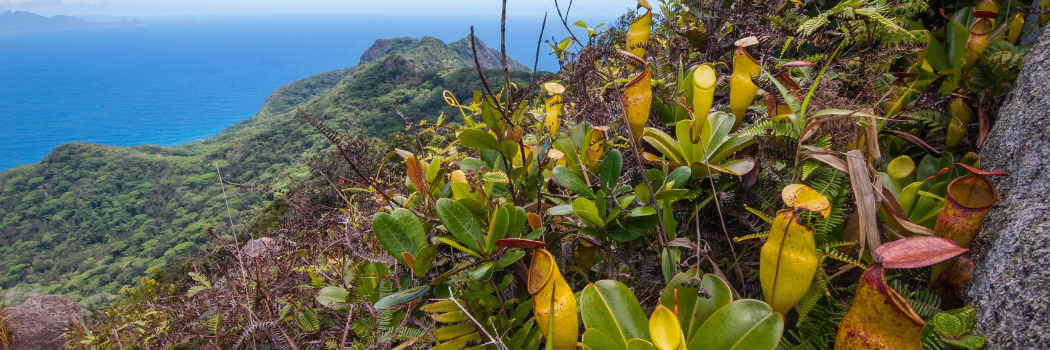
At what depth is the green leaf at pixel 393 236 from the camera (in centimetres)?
77

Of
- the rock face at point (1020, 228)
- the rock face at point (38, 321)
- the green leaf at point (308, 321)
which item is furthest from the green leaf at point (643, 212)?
the rock face at point (38, 321)

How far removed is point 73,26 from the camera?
192875 mm

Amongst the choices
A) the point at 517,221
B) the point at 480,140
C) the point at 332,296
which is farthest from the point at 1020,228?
the point at 332,296

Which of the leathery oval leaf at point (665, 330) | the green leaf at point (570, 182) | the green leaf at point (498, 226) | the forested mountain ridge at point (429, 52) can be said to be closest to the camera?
the leathery oval leaf at point (665, 330)

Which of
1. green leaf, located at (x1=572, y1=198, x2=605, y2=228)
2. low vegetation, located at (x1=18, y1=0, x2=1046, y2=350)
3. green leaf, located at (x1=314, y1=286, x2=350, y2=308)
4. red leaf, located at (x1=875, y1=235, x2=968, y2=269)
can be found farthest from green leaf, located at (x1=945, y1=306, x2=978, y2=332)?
green leaf, located at (x1=314, y1=286, x2=350, y2=308)

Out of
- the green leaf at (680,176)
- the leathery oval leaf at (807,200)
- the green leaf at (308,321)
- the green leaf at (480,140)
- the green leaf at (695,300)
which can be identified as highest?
the green leaf at (480,140)

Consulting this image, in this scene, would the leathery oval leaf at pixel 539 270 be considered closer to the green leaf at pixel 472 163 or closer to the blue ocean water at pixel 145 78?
the green leaf at pixel 472 163

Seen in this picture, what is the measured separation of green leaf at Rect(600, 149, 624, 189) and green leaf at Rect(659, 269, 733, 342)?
0.24 metres

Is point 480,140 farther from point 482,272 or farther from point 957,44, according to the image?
point 957,44

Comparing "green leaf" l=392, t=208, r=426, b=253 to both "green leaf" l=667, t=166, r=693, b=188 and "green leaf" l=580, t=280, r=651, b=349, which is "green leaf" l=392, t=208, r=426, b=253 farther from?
"green leaf" l=667, t=166, r=693, b=188

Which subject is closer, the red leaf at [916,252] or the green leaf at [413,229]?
the red leaf at [916,252]

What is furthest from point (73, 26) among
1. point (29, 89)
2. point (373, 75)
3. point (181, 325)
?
point (181, 325)

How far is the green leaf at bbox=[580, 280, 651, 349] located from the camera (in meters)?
0.66

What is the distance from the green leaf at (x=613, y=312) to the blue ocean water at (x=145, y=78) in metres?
85.6
